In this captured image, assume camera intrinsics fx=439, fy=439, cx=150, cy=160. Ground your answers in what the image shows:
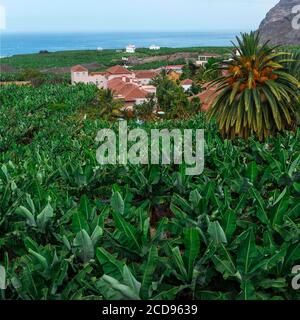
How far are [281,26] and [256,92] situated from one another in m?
103

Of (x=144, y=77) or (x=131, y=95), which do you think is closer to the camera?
(x=131, y=95)

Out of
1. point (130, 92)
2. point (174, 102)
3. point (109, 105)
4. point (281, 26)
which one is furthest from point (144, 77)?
point (281, 26)

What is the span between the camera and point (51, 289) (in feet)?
16.2

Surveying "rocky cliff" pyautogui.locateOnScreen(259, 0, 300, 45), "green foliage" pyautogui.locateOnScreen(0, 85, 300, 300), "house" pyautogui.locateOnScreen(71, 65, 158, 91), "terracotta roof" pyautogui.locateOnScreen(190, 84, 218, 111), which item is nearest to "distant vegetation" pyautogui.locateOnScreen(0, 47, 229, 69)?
"rocky cliff" pyautogui.locateOnScreen(259, 0, 300, 45)

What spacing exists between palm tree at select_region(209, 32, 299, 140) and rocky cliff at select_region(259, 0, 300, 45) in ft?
265

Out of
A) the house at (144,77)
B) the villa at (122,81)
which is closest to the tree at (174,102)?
the villa at (122,81)

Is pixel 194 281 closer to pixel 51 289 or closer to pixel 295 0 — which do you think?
Answer: pixel 51 289

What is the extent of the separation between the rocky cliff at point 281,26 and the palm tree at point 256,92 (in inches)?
3180

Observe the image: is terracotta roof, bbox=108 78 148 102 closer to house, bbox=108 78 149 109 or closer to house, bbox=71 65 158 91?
house, bbox=108 78 149 109

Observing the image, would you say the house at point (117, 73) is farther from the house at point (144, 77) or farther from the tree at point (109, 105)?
the tree at point (109, 105)

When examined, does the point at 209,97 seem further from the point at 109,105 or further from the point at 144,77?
the point at 144,77

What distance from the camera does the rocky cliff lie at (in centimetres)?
9401

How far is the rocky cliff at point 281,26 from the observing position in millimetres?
94012

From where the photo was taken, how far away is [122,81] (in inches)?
2359
